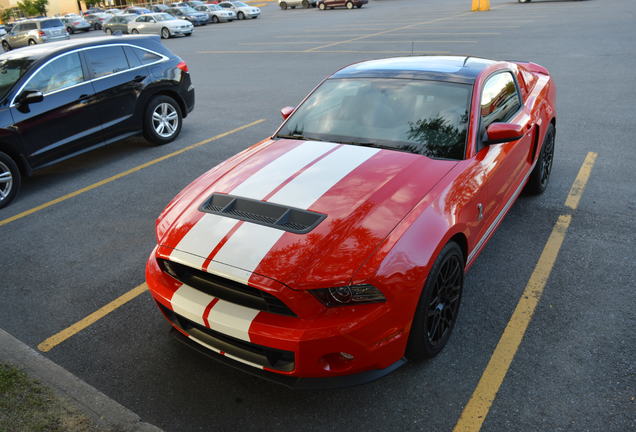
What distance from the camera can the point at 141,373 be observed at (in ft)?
10.9

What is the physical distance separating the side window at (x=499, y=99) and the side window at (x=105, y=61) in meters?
5.59

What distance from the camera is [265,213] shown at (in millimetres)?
3150

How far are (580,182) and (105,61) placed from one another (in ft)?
21.8

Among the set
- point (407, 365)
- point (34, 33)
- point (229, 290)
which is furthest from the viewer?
point (34, 33)

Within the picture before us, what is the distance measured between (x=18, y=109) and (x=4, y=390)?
444 cm

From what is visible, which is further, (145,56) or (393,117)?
(145,56)

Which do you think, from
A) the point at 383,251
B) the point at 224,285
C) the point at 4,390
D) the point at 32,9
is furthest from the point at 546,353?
the point at 32,9

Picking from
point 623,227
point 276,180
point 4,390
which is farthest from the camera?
point 623,227

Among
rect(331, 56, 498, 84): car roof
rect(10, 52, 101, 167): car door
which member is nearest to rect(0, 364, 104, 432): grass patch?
rect(331, 56, 498, 84): car roof

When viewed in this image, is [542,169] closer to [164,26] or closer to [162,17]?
[164,26]

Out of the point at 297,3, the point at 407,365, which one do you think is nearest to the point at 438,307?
the point at 407,365

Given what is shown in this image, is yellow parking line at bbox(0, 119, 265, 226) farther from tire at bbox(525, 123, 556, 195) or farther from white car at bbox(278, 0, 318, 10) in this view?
white car at bbox(278, 0, 318, 10)

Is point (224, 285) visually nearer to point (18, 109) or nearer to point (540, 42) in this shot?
point (18, 109)

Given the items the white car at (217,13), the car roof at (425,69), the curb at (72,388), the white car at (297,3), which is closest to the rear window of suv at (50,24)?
the white car at (217,13)
